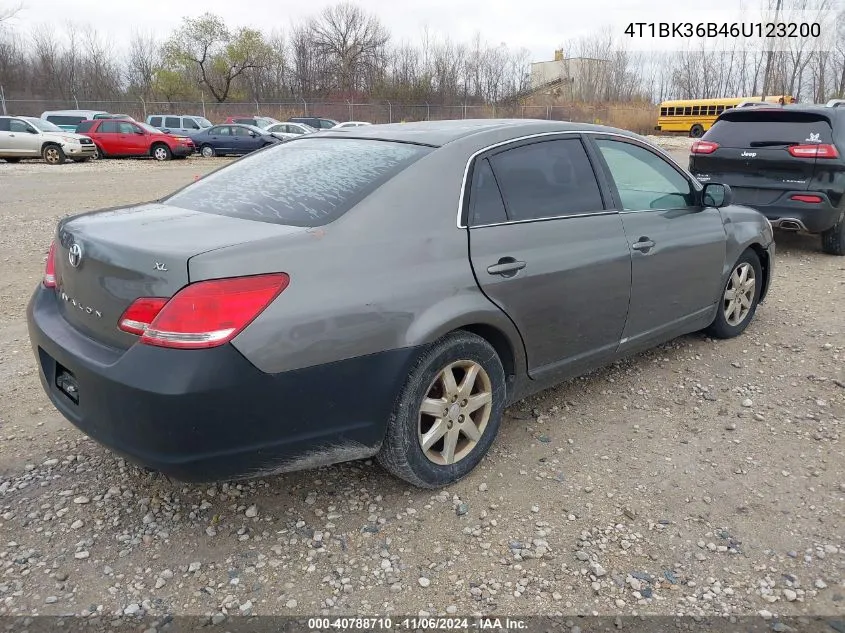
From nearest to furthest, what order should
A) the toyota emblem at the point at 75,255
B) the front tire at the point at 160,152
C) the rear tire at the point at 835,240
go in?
the toyota emblem at the point at 75,255 < the rear tire at the point at 835,240 < the front tire at the point at 160,152

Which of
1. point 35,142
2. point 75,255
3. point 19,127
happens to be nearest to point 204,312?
point 75,255

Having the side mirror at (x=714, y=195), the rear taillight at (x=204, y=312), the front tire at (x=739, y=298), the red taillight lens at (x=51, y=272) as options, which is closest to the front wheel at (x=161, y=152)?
the red taillight lens at (x=51, y=272)

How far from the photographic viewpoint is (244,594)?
90.8 inches

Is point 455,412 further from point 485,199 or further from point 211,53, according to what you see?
point 211,53

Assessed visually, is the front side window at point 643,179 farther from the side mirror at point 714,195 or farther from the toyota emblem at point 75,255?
the toyota emblem at point 75,255

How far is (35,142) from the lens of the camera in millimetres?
20828

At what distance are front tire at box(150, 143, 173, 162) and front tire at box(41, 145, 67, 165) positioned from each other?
3.07m

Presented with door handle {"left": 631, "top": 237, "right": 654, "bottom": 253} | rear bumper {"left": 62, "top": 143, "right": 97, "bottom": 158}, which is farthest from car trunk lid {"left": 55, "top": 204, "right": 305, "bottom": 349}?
rear bumper {"left": 62, "top": 143, "right": 97, "bottom": 158}

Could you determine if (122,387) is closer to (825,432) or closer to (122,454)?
(122,454)

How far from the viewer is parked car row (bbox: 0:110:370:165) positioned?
20859mm

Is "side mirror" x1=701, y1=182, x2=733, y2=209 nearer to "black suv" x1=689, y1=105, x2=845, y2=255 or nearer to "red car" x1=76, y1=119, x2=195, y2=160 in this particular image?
"black suv" x1=689, y1=105, x2=845, y2=255

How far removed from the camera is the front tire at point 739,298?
4.61 m

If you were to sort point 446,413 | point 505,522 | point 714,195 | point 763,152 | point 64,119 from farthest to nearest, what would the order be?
point 64,119
point 763,152
point 714,195
point 446,413
point 505,522

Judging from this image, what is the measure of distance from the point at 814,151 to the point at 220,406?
6995 millimetres
